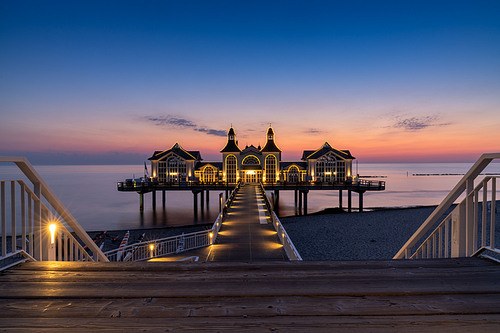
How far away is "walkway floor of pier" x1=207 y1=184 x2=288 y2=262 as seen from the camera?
9289mm

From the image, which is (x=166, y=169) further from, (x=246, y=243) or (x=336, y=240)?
(x=246, y=243)

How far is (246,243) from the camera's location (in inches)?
418

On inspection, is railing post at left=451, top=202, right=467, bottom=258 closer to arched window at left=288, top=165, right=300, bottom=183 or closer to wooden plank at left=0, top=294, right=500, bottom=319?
wooden plank at left=0, top=294, right=500, bottom=319

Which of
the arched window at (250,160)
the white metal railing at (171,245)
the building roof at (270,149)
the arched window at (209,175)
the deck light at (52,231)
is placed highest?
the building roof at (270,149)

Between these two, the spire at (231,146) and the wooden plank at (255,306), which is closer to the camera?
the wooden plank at (255,306)

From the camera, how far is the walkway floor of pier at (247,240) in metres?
9.29

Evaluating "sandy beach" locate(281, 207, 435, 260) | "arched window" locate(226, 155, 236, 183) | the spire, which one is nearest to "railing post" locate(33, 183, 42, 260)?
"sandy beach" locate(281, 207, 435, 260)

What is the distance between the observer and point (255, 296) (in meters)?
2.27

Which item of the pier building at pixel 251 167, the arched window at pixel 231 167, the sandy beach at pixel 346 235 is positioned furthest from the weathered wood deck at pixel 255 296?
the arched window at pixel 231 167

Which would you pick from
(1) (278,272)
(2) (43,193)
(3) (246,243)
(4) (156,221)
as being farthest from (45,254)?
(4) (156,221)

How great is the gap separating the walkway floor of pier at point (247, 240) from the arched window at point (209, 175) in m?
23.9

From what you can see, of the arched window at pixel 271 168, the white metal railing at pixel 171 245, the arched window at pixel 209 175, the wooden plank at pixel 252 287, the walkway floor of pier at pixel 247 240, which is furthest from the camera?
the arched window at pixel 209 175

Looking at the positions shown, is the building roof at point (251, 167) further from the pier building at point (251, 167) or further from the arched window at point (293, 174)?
the arched window at point (293, 174)

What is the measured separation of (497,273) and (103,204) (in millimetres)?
45961
